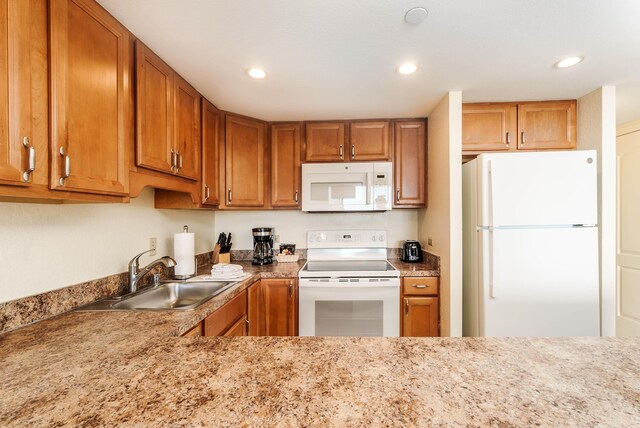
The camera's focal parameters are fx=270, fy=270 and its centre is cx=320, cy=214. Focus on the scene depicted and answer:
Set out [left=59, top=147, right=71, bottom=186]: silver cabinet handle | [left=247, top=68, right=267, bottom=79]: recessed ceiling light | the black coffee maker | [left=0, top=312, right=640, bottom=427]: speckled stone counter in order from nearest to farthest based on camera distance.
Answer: [left=0, top=312, right=640, bottom=427]: speckled stone counter, [left=59, top=147, right=71, bottom=186]: silver cabinet handle, [left=247, top=68, right=267, bottom=79]: recessed ceiling light, the black coffee maker

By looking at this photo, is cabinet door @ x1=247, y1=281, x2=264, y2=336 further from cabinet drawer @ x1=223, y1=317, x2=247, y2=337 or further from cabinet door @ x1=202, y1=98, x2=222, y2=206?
cabinet door @ x1=202, y1=98, x2=222, y2=206

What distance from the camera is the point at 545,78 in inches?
71.1

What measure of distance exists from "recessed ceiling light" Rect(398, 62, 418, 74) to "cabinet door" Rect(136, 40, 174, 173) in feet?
4.63

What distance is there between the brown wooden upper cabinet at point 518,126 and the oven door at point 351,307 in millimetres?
1345

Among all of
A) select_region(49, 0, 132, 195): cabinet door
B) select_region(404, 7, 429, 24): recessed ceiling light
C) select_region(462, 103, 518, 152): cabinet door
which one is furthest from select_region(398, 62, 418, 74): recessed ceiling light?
select_region(49, 0, 132, 195): cabinet door

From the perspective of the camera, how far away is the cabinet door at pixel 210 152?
6.72 feet

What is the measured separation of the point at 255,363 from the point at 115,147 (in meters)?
1.11

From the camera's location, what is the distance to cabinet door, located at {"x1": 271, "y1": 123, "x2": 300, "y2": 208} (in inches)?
101

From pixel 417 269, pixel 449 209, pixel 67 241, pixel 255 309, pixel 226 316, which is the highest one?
pixel 449 209

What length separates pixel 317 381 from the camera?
636 mm

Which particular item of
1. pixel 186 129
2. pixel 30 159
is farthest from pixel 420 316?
pixel 30 159

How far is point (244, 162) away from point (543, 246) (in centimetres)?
236

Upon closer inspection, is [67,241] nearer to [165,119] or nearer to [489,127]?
[165,119]

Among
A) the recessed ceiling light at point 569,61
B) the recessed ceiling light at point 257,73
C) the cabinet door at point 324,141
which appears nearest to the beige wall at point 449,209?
the recessed ceiling light at point 569,61
